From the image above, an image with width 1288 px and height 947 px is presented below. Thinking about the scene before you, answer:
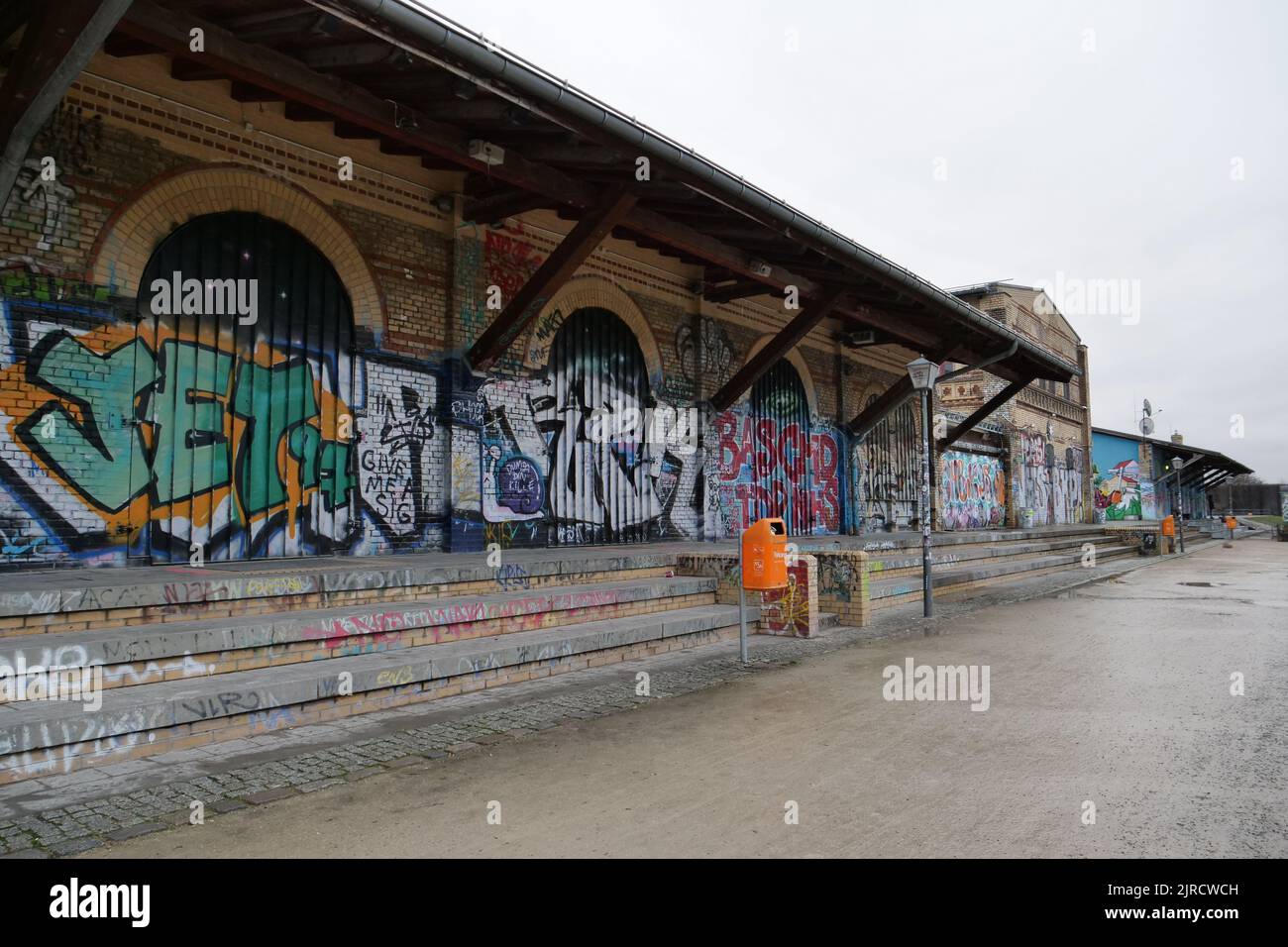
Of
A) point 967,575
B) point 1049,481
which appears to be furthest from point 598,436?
point 1049,481

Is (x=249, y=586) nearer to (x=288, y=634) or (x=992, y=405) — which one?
(x=288, y=634)

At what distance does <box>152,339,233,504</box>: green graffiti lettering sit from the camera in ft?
24.8

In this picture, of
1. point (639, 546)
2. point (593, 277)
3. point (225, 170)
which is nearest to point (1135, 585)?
point (639, 546)

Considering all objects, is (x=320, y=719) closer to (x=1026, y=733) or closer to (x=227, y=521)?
(x=227, y=521)

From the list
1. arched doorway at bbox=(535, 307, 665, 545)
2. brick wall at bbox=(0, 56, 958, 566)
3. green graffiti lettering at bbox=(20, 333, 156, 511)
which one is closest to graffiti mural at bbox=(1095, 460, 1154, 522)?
brick wall at bbox=(0, 56, 958, 566)

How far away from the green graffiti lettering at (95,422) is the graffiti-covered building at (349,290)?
0.8 inches

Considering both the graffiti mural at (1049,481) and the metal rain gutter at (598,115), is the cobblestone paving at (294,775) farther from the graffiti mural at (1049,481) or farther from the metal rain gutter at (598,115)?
the graffiti mural at (1049,481)

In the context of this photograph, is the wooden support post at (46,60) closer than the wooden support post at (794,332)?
Yes

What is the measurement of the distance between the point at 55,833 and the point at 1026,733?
5.38 meters

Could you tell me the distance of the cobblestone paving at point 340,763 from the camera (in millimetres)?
3553

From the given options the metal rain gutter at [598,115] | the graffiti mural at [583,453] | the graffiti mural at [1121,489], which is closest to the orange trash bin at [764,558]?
the graffiti mural at [583,453]

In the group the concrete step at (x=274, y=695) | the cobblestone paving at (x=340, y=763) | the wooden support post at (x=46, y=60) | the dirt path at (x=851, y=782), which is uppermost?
the wooden support post at (x=46, y=60)

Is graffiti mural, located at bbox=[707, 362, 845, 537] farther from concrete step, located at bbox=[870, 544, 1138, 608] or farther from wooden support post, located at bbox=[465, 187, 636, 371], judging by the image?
wooden support post, located at bbox=[465, 187, 636, 371]

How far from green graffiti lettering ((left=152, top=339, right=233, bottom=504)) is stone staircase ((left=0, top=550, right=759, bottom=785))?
3.42 feet
